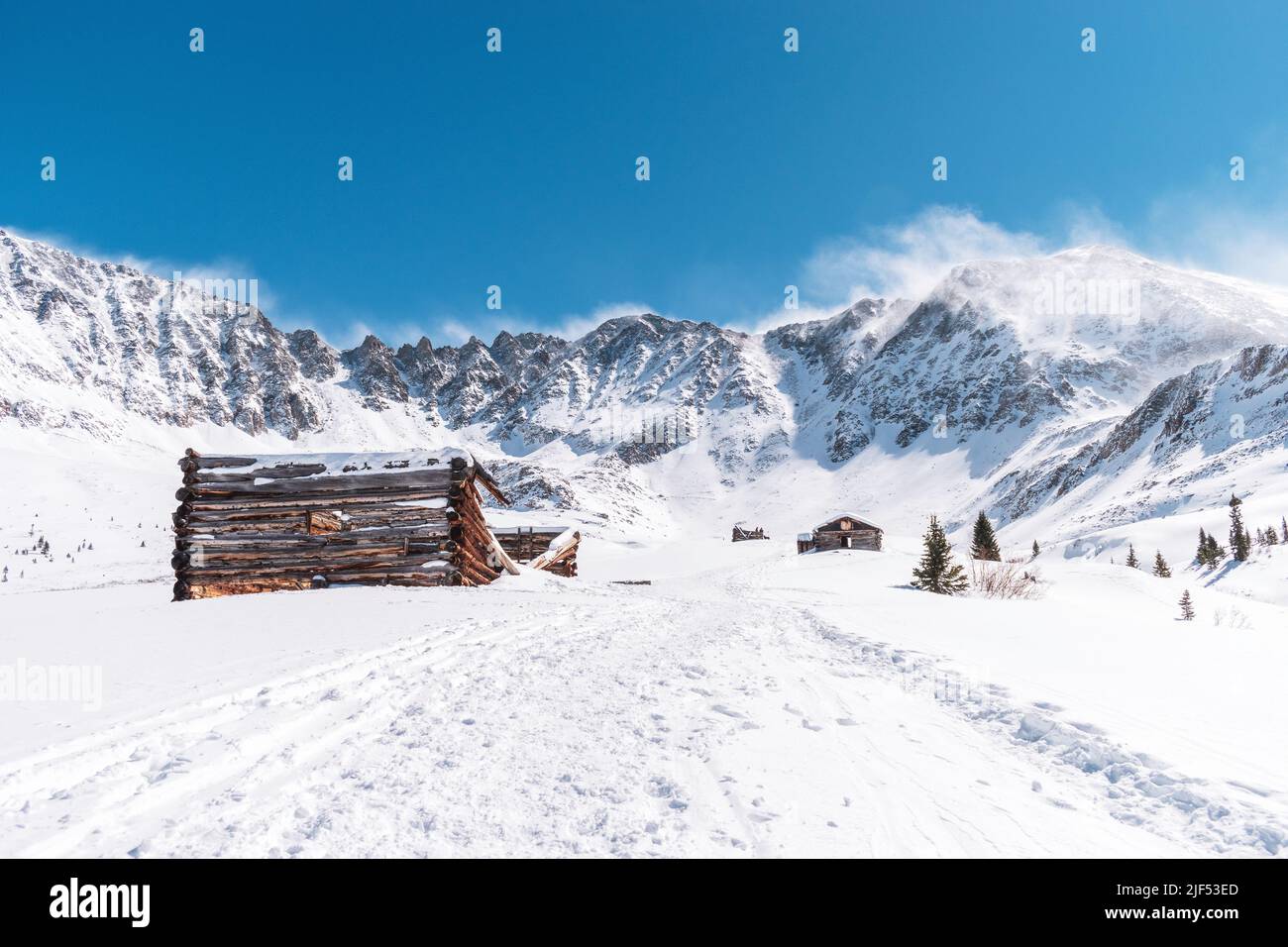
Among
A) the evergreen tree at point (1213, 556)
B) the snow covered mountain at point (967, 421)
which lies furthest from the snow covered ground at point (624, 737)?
the snow covered mountain at point (967, 421)

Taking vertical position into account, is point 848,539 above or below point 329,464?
below

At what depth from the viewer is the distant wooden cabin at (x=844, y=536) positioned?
5662cm

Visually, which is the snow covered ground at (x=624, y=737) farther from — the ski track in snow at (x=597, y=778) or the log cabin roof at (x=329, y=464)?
the log cabin roof at (x=329, y=464)

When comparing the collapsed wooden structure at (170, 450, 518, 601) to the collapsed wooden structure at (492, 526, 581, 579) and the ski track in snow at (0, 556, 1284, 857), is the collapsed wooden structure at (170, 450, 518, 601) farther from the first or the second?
the collapsed wooden structure at (492, 526, 581, 579)

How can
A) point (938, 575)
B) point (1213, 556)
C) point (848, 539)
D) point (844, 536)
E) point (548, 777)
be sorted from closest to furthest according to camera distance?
point (548, 777) < point (938, 575) < point (1213, 556) < point (848, 539) < point (844, 536)

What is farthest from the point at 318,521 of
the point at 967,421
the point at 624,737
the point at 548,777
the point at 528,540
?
the point at 967,421

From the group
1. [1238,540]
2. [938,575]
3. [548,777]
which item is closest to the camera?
[548,777]

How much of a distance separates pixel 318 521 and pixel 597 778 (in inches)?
424

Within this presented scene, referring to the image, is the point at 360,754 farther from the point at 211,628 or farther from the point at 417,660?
the point at 211,628

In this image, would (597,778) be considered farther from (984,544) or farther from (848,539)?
(848,539)

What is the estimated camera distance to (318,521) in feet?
→ 38.9

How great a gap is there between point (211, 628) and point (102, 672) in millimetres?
2146
